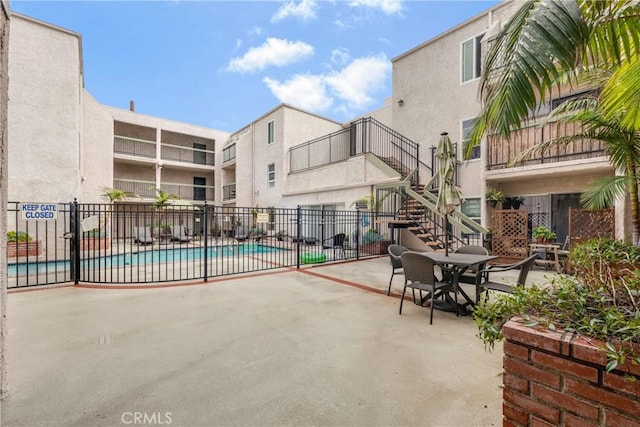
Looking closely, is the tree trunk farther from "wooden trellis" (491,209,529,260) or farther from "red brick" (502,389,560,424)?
"red brick" (502,389,560,424)

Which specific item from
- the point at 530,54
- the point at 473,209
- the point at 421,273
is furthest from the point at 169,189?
the point at 530,54

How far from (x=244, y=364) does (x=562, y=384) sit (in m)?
2.60

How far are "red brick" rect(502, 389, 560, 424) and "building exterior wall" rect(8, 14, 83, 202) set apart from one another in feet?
47.7

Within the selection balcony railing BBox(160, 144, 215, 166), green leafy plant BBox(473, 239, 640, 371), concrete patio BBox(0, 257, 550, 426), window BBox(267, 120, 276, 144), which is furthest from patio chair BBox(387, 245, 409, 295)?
balcony railing BBox(160, 144, 215, 166)

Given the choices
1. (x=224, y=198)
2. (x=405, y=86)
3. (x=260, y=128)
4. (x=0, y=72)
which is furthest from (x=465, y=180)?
(x=224, y=198)

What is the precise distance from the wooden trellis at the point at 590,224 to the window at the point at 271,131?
15.4 m

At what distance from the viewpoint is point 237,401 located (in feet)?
7.56

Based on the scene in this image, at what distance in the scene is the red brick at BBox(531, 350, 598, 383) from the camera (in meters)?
1.28

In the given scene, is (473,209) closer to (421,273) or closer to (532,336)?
(421,273)

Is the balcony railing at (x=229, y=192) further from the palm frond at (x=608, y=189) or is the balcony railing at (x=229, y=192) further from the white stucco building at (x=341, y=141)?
the palm frond at (x=608, y=189)

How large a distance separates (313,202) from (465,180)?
7.84 m

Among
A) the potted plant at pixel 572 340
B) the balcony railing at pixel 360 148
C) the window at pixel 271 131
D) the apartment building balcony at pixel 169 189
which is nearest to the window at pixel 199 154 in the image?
the apartment building balcony at pixel 169 189

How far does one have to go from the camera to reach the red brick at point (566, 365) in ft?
4.19

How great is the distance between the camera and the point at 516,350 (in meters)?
1.53
